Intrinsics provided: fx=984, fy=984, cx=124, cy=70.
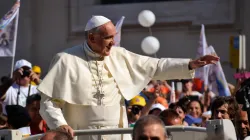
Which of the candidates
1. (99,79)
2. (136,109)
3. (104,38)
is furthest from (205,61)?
(136,109)

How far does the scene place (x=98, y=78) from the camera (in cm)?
774

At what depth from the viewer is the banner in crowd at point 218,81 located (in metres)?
13.1

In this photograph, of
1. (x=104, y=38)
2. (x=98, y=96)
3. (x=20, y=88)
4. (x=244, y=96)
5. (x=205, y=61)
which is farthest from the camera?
(x=20, y=88)

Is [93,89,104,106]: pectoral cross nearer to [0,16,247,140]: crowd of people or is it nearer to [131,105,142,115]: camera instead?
[0,16,247,140]: crowd of people

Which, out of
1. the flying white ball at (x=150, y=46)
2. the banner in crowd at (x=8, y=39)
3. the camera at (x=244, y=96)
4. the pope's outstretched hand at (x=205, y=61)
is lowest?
the camera at (x=244, y=96)

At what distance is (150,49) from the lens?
1708cm

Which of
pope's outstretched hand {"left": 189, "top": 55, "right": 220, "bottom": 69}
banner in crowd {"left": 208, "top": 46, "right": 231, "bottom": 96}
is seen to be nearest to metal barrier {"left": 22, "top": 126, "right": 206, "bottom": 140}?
pope's outstretched hand {"left": 189, "top": 55, "right": 220, "bottom": 69}

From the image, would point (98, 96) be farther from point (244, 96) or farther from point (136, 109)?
point (136, 109)

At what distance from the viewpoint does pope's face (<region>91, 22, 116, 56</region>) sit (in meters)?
7.49

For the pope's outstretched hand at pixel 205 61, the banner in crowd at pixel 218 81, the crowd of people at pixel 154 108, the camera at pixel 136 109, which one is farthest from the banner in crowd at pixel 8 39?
the pope's outstretched hand at pixel 205 61

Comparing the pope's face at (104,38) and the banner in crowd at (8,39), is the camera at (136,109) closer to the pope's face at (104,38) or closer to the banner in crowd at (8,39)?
the pope's face at (104,38)

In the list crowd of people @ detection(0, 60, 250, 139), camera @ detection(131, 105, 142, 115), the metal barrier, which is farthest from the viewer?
camera @ detection(131, 105, 142, 115)

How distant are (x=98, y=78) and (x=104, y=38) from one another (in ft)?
1.32

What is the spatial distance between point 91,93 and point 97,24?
0.54 m
